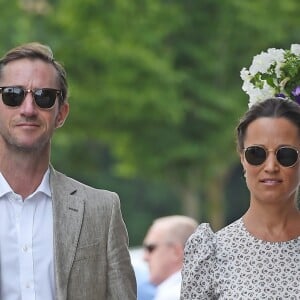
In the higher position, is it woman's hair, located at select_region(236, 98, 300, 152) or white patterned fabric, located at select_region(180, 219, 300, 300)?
woman's hair, located at select_region(236, 98, 300, 152)

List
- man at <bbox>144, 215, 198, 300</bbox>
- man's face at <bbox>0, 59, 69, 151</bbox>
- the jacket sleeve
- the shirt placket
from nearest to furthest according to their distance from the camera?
the shirt placket, man's face at <bbox>0, 59, 69, 151</bbox>, the jacket sleeve, man at <bbox>144, 215, 198, 300</bbox>

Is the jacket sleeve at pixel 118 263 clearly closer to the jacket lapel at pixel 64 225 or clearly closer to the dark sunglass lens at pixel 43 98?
the jacket lapel at pixel 64 225

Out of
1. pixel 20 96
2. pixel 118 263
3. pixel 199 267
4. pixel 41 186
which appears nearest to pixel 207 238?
pixel 199 267

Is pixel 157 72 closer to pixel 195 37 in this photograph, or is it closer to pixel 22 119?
pixel 195 37

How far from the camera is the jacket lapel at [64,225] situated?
15.1ft

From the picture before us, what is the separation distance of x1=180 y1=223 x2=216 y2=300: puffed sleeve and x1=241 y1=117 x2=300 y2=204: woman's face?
253 millimetres

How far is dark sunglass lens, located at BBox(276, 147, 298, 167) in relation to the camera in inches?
181

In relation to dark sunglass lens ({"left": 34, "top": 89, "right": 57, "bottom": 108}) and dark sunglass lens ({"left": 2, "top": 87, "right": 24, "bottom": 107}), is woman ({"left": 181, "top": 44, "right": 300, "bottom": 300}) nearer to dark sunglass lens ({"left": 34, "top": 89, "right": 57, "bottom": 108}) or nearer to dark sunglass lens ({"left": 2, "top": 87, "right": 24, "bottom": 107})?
dark sunglass lens ({"left": 34, "top": 89, "right": 57, "bottom": 108})

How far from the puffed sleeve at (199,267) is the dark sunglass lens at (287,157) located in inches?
16.0

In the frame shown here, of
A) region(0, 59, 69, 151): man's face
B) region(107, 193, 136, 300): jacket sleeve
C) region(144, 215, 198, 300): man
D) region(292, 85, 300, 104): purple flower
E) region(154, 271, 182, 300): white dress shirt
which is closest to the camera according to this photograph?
region(0, 59, 69, 151): man's face

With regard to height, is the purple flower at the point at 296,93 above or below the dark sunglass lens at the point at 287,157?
above

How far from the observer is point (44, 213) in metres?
4.72

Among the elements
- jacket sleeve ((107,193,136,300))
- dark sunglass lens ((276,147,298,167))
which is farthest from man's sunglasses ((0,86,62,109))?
dark sunglass lens ((276,147,298,167))

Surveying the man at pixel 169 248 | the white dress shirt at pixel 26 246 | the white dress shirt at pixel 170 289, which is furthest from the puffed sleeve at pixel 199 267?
the man at pixel 169 248
